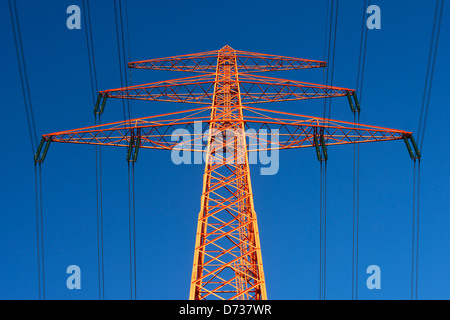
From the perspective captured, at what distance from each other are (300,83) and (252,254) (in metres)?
13.3

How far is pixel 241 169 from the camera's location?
90.3 feet

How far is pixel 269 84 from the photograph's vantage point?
3497 cm

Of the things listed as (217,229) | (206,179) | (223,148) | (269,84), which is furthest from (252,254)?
(269,84)

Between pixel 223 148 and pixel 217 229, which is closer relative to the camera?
pixel 217 229

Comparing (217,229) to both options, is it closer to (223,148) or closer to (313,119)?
(223,148)

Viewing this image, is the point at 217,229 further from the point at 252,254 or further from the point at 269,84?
the point at 269,84

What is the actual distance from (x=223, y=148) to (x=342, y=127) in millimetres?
4918

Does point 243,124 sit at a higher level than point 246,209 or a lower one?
higher
